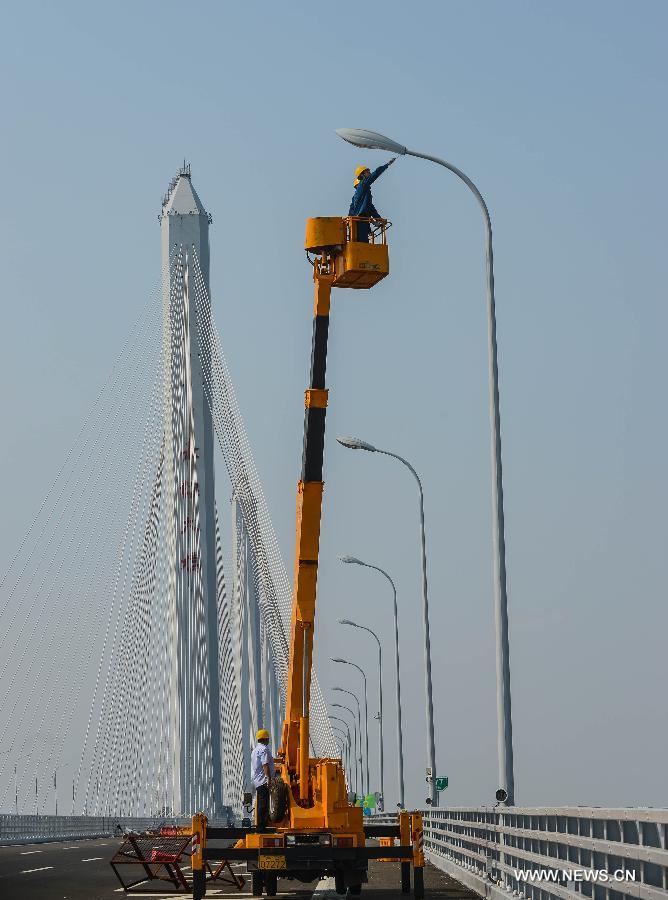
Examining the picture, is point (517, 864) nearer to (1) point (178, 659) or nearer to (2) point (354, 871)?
(2) point (354, 871)

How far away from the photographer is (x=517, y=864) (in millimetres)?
18344

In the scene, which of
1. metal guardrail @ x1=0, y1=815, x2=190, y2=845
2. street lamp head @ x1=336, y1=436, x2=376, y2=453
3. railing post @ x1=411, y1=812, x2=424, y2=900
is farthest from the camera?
metal guardrail @ x1=0, y1=815, x2=190, y2=845

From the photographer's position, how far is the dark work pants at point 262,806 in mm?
20516

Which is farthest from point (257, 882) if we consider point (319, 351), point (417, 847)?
point (319, 351)

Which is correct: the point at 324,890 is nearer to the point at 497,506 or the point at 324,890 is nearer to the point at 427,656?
the point at 497,506

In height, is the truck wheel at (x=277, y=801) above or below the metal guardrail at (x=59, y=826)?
below

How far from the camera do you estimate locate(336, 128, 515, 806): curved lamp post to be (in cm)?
2059

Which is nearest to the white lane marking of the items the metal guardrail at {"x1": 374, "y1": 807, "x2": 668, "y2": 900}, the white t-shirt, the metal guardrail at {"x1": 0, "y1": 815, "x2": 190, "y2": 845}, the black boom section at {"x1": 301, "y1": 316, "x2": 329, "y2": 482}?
the white t-shirt

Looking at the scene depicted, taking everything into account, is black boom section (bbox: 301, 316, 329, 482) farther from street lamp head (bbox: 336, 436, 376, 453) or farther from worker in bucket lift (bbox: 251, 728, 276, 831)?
street lamp head (bbox: 336, 436, 376, 453)

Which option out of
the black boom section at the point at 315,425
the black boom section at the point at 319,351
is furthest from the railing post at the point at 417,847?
the black boom section at the point at 319,351

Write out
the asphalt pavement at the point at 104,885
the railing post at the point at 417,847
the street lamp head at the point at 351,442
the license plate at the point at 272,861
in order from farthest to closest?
1. the street lamp head at the point at 351,442
2. the asphalt pavement at the point at 104,885
3. the railing post at the point at 417,847
4. the license plate at the point at 272,861

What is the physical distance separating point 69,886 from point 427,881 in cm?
545

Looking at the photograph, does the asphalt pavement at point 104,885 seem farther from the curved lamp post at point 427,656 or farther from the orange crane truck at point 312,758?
the curved lamp post at point 427,656

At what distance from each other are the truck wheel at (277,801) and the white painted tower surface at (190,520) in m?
31.7
